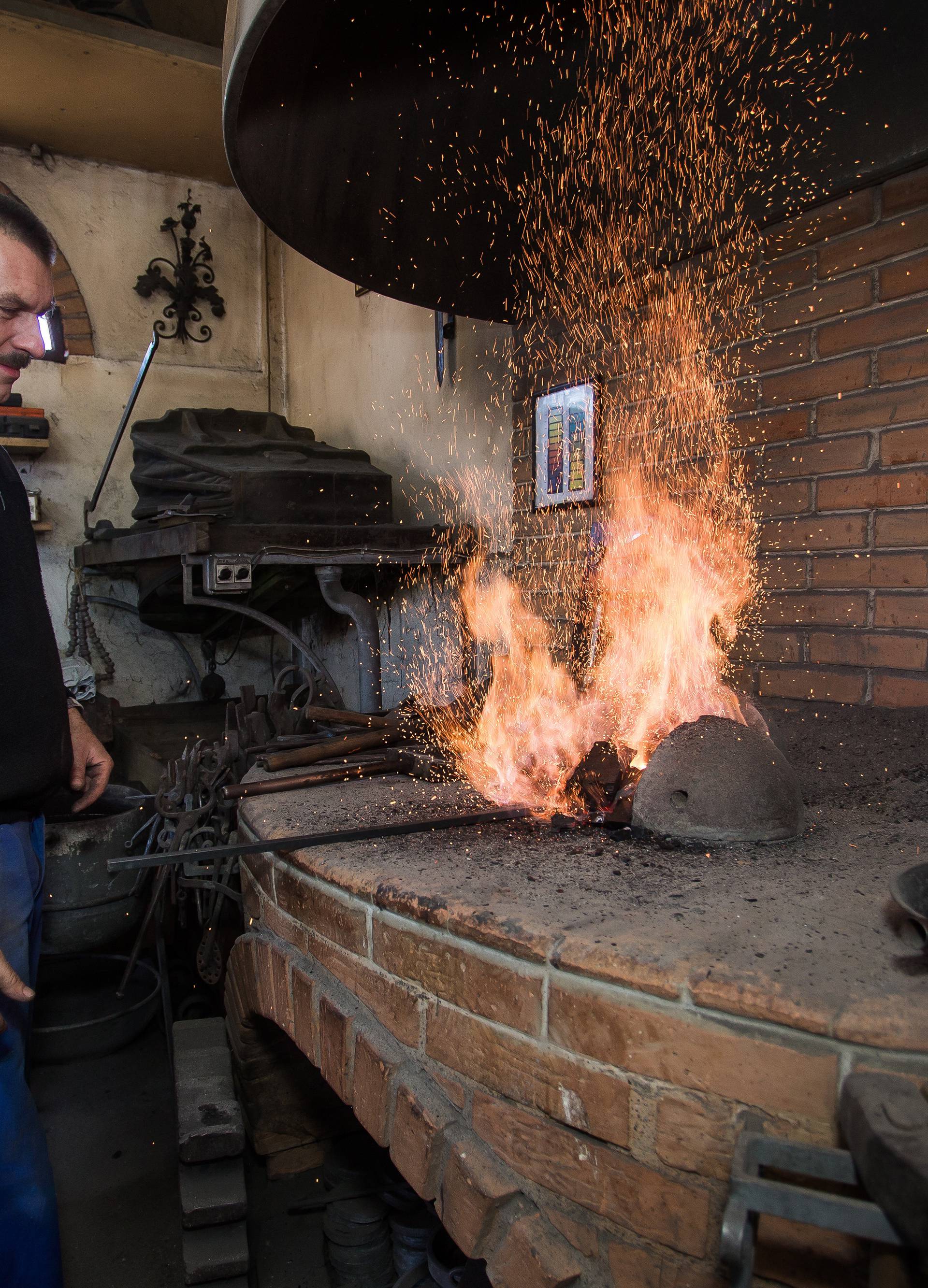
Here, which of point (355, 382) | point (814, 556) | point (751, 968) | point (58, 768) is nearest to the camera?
point (751, 968)

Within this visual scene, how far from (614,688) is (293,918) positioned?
37.7 inches

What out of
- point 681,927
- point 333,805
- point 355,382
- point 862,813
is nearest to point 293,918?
point 333,805

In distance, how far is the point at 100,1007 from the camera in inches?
127

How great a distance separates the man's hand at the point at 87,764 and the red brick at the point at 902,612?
5.67 feet

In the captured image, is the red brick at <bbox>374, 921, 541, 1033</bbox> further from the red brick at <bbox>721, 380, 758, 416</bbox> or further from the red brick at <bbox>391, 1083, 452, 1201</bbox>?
the red brick at <bbox>721, 380, 758, 416</bbox>

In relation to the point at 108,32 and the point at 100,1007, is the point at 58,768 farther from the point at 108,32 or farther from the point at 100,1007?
the point at 108,32

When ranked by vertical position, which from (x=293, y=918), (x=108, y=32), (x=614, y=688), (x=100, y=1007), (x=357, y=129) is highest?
(x=108, y=32)

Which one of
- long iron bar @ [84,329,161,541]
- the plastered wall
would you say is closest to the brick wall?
long iron bar @ [84,329,161,541]

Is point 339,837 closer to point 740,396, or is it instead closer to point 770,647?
point 770,647

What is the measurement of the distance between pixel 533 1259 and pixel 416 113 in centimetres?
186

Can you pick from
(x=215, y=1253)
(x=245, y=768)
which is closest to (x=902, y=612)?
(x=245, y=768)

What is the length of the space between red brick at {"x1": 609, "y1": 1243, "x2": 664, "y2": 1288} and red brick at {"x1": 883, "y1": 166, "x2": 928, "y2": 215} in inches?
75.4

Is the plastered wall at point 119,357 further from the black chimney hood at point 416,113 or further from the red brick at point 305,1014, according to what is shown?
the red brick at point 305,1014

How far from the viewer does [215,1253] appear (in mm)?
1841
